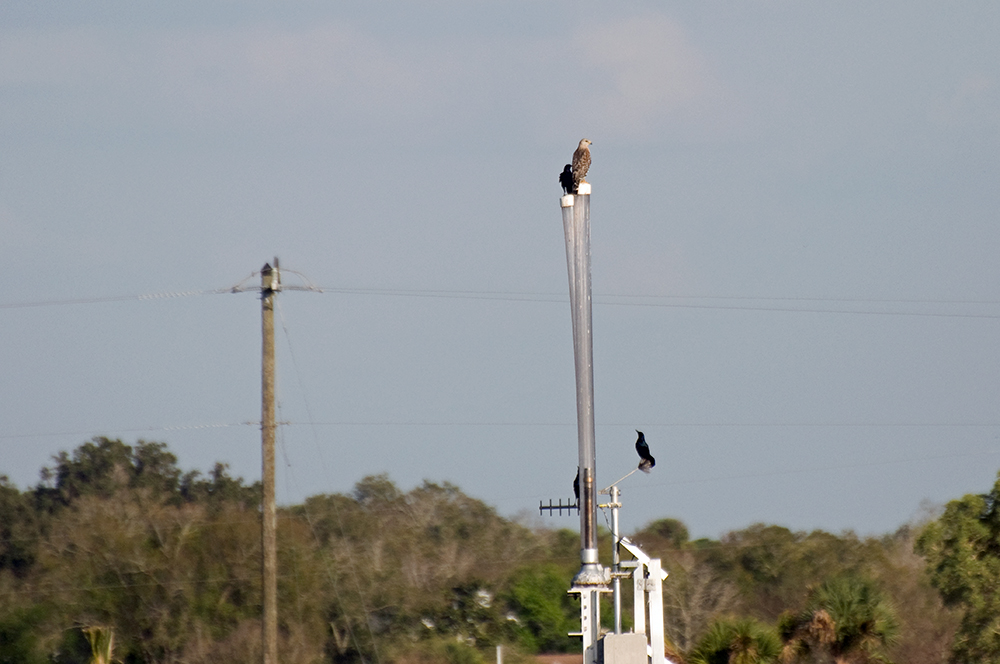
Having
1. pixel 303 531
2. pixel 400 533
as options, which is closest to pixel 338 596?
pixel 303 531

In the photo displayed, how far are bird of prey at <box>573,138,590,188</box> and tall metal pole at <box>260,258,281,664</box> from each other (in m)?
7.50

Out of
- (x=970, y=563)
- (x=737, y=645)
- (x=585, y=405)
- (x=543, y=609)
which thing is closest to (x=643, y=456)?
(x=585, y=405)

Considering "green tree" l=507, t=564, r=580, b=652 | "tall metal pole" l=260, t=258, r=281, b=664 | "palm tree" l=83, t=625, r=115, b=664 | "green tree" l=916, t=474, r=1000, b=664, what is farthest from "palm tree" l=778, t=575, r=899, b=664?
"green tree" l=507, t=564, r=580, b=652

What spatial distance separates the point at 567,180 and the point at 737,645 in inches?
395

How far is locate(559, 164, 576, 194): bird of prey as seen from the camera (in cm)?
1708

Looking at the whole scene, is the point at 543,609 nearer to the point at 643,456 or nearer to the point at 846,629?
the point at 846,629

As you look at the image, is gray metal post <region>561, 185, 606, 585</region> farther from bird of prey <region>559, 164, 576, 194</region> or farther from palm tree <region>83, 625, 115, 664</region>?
palm tree <region>83, 625, 115, 664</region>

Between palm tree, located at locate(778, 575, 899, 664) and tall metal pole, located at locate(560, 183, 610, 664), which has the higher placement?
tall metal pole, located at locate(560, 183, 610, 664)

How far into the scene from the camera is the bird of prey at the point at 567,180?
56.0 ft

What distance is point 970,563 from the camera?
3012 cm

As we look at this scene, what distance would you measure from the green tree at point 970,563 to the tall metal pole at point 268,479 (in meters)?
14.9

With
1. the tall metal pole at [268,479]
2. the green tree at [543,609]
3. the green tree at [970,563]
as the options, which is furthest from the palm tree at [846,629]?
the green tree at [543,609]

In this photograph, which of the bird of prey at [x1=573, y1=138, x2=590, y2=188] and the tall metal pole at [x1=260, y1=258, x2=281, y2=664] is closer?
the bird of prey at [x1=573, y1=138, x2=590, y2=188]

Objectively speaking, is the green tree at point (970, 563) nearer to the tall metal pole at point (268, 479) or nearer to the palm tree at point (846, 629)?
the palm tree at point (846, 629)
